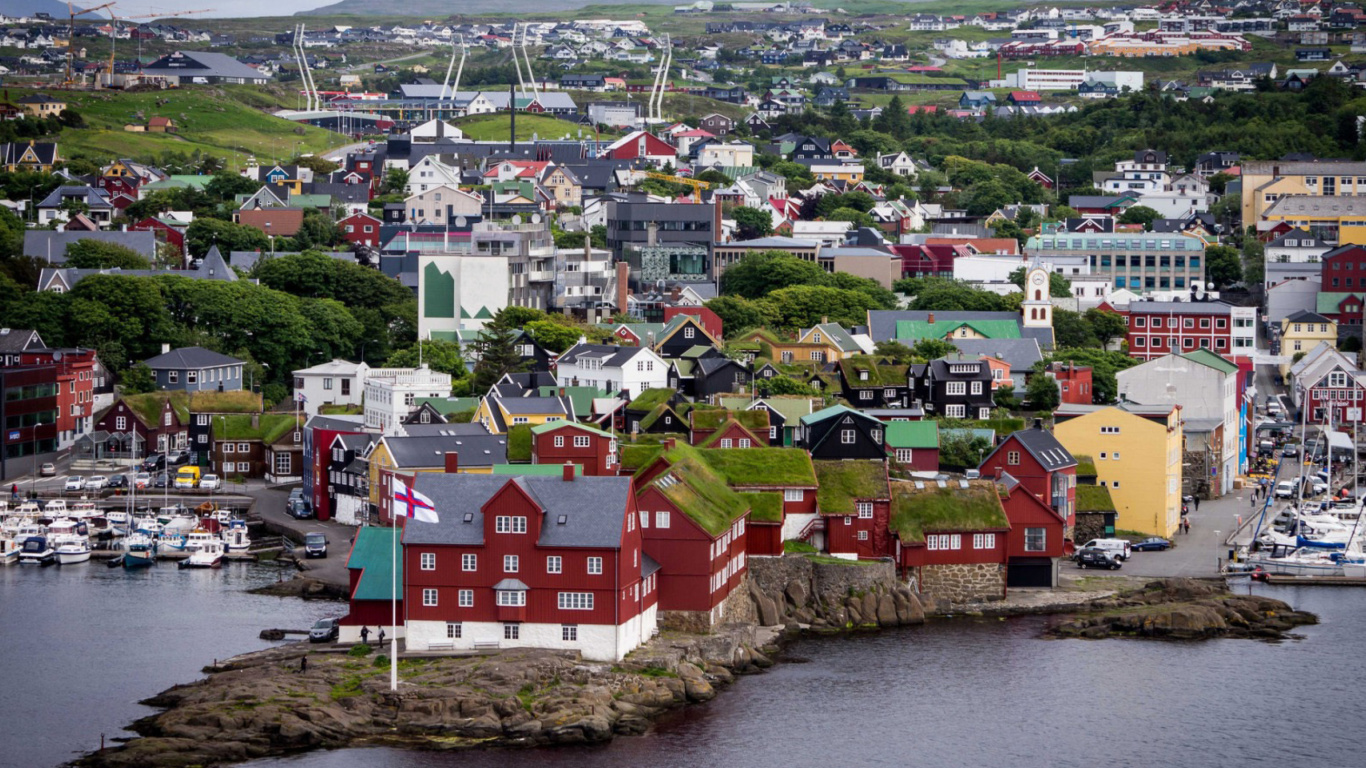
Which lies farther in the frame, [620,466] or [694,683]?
[620,466]

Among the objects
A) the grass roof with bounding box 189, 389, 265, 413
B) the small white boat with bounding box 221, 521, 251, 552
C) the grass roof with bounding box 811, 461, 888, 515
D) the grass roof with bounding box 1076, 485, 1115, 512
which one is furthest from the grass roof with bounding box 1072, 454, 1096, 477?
the grass roof with bounding box 189, 389, 265, 413

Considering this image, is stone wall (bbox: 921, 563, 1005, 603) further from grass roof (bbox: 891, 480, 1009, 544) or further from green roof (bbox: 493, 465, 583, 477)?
green roof (bbox: 493, 465, 583, 477)

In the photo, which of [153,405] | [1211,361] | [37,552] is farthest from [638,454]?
[1211,361]

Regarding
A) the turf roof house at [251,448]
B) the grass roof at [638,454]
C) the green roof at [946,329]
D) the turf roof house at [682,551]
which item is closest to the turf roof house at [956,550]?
the grass roof at [638,454]

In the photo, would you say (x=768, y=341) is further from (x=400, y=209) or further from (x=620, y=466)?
(x=400, y=209)

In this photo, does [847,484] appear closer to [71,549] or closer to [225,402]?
[71,549]

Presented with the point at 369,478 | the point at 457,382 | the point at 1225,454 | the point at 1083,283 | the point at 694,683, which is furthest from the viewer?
the point at 1083,283

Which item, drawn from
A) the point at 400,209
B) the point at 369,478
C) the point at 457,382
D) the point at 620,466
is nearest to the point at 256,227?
Answer: the point at 400,209
